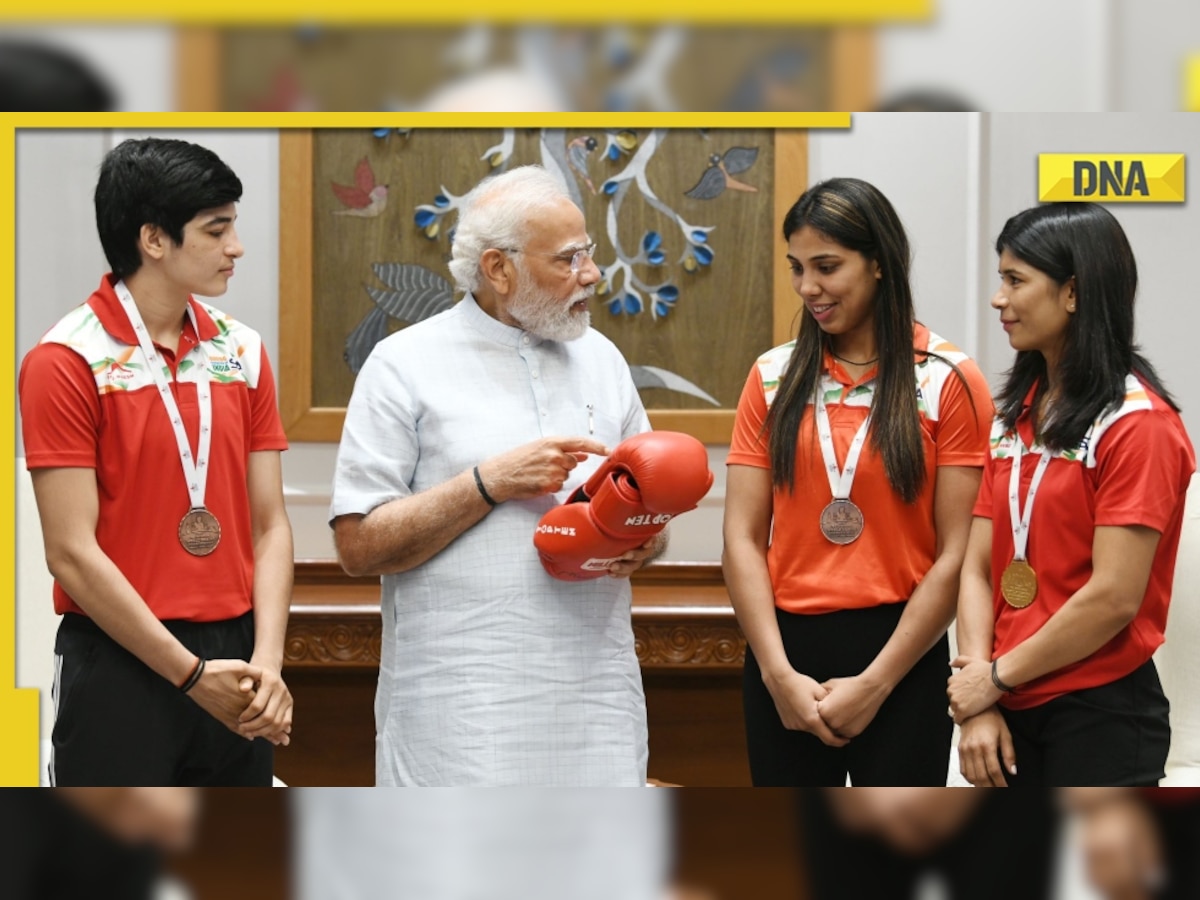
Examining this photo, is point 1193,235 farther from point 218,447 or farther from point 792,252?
point 218,447

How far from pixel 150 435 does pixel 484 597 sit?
483 mm

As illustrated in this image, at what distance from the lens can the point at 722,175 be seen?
2.06 meters

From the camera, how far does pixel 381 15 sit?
3.17 feet

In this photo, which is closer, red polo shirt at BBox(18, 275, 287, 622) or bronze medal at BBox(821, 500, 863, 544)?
red polo shirt at BBox(18, 275, 287, 622)

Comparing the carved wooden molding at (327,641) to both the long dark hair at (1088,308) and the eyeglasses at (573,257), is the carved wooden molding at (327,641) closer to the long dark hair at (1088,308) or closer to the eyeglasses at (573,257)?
the eyeglasses at (573,257)

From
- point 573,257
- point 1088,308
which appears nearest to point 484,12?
point 573,257

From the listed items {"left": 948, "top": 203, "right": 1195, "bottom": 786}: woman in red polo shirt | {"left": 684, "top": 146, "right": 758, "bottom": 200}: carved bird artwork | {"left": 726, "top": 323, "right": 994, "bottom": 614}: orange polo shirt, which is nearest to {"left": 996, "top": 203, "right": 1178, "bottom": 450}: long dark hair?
{"left": 948, "top": 203, "right": 1195, "bottom": 786}: woman in red polo shirt

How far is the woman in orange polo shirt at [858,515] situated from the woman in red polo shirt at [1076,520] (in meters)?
0.08

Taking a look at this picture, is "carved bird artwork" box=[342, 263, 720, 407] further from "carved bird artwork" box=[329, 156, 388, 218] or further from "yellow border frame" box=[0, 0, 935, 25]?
"yellow border frame" box=[0, 0, 935, 25]

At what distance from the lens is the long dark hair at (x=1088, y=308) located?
167cm

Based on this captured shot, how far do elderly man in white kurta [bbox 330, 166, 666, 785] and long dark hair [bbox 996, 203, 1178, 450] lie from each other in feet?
1.86

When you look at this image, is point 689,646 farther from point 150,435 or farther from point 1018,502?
point 150,435

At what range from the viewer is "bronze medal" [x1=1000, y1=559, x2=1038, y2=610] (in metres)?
1.72

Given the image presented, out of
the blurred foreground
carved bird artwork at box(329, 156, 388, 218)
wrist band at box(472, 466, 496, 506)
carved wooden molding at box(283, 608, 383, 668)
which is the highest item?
carved bird artwork at box(329, 156, 388, 218)
